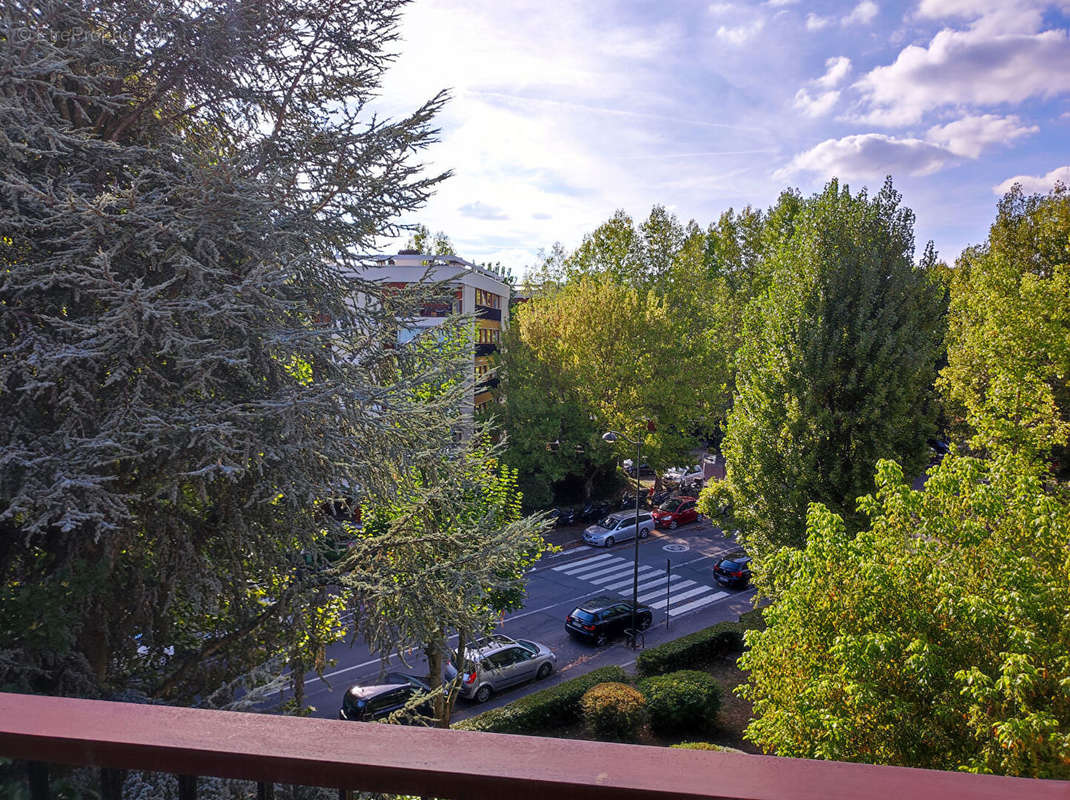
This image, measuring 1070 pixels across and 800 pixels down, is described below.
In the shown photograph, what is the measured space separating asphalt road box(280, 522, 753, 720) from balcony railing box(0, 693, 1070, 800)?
13.0 meters

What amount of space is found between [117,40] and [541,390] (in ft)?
74.4

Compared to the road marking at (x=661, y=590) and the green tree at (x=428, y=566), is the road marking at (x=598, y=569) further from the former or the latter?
the green tree at (x=428, y=566)

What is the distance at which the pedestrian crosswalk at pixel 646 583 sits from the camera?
2114cm

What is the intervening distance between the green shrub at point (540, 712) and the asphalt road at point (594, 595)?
1.92 m


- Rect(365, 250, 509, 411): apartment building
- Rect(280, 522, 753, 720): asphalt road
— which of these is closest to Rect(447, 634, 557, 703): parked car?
Rect(280, 522, 753, 720): asphalt road

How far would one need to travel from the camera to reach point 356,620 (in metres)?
7.99

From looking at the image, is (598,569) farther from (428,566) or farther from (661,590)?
(428,566)

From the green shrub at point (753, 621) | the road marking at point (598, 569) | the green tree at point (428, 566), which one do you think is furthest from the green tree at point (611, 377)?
the green tree at point (428, 566)

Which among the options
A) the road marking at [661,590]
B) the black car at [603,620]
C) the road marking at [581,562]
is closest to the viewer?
the black car at [603,620]

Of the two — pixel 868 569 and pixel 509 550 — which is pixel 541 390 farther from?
pixel 868 569

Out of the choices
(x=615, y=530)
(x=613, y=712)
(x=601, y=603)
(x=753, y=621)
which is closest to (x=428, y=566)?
(x=613, y=712)

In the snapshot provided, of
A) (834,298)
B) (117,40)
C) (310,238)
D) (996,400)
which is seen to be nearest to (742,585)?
(996,400)

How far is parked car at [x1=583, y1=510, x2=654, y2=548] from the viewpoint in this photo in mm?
26469

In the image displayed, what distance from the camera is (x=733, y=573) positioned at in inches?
863
